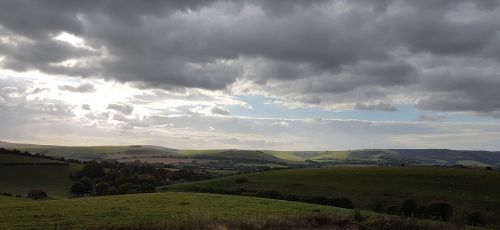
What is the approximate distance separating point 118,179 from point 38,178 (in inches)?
1195

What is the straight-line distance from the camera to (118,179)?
134375 millimetres

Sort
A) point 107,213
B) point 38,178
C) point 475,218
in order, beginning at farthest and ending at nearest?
point 38,178
point 475,218
point 107,213

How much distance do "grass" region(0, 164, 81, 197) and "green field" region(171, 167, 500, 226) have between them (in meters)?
53.2

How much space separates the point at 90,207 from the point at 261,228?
1099 inches

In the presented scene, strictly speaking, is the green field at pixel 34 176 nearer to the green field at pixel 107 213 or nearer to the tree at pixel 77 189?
the tree at pixel 77 189

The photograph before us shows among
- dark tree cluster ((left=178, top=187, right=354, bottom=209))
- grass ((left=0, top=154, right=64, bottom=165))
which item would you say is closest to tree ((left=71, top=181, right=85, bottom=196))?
grass ((left=0, top=154, right=64, bottom=165))

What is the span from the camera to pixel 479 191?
73.8 meters

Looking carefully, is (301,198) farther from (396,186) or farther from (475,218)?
(475,218)

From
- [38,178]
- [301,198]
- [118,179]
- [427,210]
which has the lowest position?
[38,178]

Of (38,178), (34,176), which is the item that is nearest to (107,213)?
(38,178)

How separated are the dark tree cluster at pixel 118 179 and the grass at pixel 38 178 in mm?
4543

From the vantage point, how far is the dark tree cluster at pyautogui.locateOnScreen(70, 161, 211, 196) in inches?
4432

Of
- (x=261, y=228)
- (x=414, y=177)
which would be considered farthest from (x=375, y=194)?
(x=261, y=228)

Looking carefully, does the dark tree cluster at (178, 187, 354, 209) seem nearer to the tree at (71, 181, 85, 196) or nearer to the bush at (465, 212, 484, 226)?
the bush at (465, 212, 484, 226)
